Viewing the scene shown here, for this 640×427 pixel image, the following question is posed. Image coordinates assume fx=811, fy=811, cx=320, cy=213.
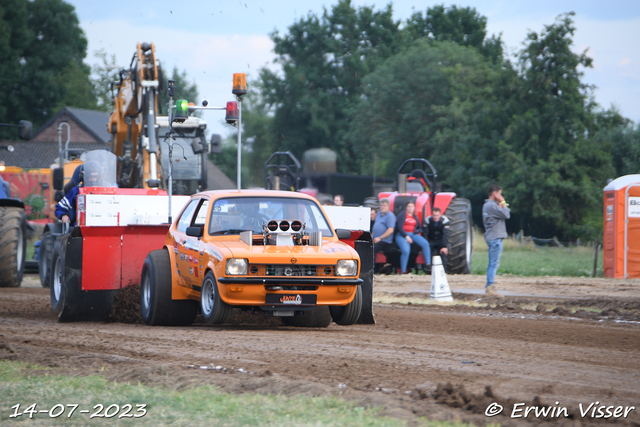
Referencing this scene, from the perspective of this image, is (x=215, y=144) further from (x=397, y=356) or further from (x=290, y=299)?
(x=397, y=356)

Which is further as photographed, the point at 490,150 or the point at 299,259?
the point at 490,150

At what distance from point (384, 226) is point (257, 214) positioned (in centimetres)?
922

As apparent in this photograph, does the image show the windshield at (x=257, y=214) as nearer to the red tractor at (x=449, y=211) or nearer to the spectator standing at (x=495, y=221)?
the spectator standing at (x=495, y=221)

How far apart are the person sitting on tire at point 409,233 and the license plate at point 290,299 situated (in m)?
9.97

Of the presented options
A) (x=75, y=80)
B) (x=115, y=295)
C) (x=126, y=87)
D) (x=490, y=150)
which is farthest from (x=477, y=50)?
(x=115, y=295)

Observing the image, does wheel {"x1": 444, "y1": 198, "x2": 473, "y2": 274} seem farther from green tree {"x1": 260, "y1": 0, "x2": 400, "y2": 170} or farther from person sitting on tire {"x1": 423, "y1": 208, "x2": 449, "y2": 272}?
green tree {"x1": 260, "y1": 0, "x2": 400, "y2": 170}

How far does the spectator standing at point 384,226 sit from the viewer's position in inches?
736

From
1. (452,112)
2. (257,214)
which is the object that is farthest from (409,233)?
(452,112)

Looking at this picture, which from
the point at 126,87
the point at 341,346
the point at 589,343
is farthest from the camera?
the point at 126,87

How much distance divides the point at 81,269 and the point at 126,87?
694 centimetres

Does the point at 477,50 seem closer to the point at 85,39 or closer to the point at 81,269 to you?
the point at 85,39

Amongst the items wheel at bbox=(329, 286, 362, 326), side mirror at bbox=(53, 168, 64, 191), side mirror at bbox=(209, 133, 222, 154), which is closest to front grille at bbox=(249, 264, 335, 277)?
wheel at bbox=(329, 286, 362, 326)

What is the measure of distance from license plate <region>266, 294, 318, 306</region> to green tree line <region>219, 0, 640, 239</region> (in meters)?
37.2

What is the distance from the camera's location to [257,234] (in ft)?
31.5
